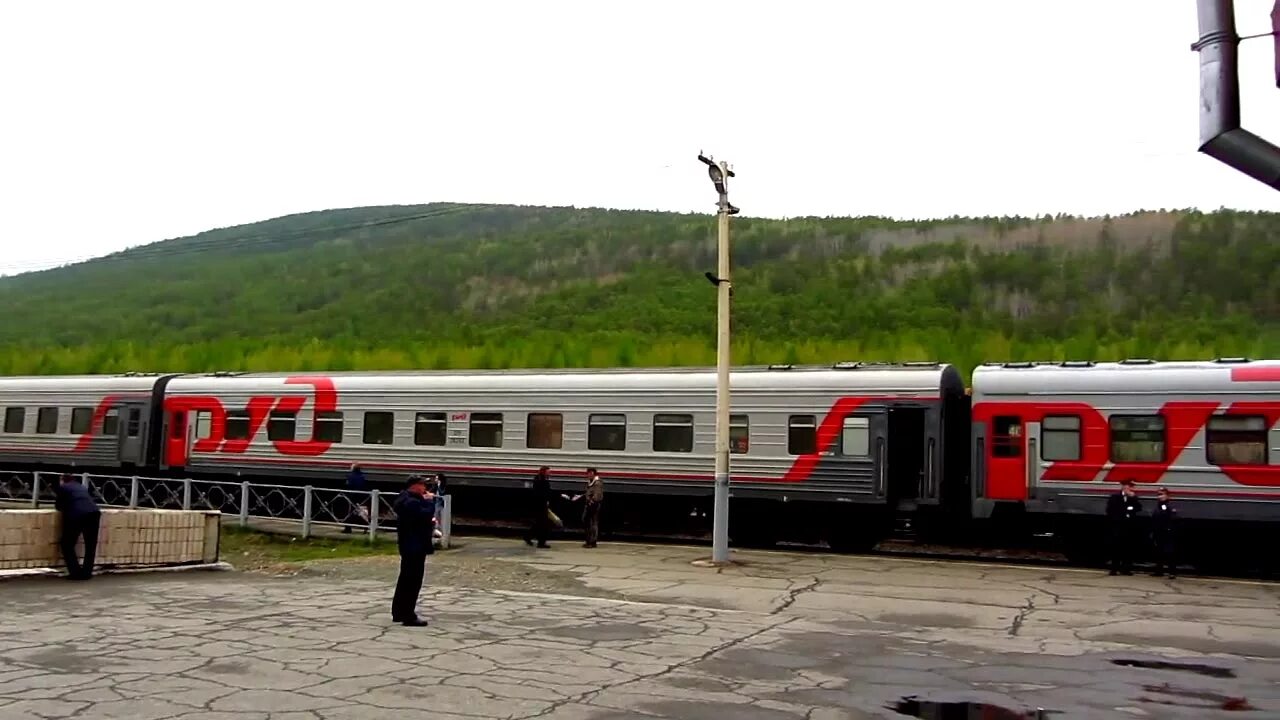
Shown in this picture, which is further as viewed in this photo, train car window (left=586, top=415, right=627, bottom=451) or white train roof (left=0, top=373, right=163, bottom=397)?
white train roof (left=0, top=373, right=163, bottom=397)

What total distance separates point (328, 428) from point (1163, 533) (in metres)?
16.7

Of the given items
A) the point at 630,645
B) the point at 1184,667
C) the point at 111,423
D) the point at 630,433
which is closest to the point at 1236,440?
the point at 1184,667

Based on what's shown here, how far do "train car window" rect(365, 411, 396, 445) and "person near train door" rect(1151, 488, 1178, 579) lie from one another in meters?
14.7

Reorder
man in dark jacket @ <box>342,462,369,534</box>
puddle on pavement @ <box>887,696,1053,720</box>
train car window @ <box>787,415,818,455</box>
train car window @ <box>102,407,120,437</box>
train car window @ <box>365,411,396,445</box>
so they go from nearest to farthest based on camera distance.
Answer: puddle on pavement @ <box>887,696,1053,720</box> → train car window @ <box>787,415,818,455</box> → man in dark jacket @ <box>342,462,369,534</box> → train car window @ <box>365,411,396,445</box> → train car window @ <box>102,407,120,437</box>

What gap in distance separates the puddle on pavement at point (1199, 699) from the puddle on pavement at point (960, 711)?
1.08 m

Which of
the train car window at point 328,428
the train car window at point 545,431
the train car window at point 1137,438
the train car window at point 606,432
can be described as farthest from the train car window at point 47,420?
the train car window at point 1137,438

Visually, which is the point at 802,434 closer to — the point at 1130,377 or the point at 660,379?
the point at 660,379

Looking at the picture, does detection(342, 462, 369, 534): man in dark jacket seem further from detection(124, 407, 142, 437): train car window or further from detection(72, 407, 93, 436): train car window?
detection(72, 407, 93, 436): train car window

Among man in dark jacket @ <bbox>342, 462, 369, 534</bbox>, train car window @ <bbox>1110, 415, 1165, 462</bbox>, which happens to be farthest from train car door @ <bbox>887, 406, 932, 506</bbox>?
man in dark jacket @ <bbox>342, 462, 369, 534</bbox>

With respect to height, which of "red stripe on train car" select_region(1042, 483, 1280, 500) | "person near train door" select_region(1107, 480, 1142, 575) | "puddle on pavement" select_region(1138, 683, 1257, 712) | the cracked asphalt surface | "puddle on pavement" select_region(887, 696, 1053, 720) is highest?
"red stripe on train car" select_region(1042, 483, 1280, 500)

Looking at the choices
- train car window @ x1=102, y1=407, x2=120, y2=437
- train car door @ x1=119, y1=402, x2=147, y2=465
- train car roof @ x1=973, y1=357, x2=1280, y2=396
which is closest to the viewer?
train car roof @ x1=973, y1=357, x2=1280, y2=396

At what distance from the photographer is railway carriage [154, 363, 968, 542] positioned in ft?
66.0

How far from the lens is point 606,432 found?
887 inches

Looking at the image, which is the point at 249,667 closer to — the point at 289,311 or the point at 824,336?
the point at 824,336
